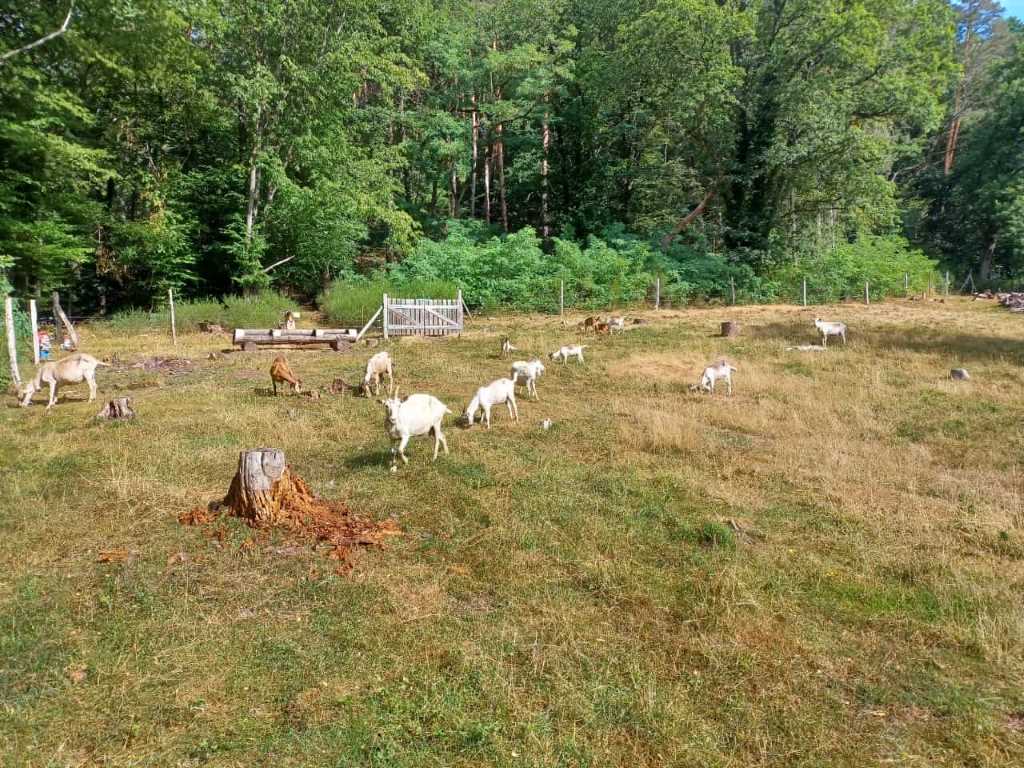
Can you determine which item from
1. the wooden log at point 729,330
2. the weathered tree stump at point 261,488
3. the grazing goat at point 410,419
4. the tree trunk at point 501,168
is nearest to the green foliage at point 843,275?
the wooden log at point 729,330

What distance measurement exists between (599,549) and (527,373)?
7.14 m

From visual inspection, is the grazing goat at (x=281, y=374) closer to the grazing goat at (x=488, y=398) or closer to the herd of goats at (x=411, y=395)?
the herd of goats at (x=411, y=395)

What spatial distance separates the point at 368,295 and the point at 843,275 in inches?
1032

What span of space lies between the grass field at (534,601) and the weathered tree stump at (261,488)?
0.50 m

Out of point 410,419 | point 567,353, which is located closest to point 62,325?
point 567,353

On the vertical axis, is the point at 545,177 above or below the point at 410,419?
above

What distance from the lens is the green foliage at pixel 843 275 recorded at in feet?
107

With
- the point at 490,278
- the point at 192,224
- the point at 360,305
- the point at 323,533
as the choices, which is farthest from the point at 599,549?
the point at 192,224

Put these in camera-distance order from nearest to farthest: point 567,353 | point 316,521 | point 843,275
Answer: point 316,521 < point 567,353 < point 843,275

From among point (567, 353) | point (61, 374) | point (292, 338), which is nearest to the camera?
point (61, 374)

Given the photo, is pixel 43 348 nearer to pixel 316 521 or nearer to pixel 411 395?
pixel 411 395

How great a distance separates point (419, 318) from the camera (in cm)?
2334

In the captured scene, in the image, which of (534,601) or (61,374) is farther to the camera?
(61,374)

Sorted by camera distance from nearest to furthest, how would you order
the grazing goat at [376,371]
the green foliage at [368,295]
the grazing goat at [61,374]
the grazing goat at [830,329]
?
the grazing goat at [61,374]
the grazing goat at [376,371]
the grazing goat at [830,329]
the green foliage at [368,295]
